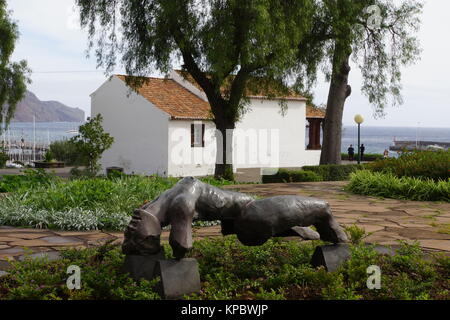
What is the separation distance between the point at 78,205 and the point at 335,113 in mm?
14463

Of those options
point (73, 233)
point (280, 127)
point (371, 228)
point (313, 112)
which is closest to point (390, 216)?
point (371, 228)

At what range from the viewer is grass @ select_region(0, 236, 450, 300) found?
11.2 ft

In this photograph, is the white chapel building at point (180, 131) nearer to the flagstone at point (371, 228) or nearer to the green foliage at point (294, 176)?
the green foliage at point (294, 176)

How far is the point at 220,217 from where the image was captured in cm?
376

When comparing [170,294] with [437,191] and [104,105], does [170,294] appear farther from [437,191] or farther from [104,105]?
[104,105]

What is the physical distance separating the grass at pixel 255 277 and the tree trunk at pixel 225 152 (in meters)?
12.1

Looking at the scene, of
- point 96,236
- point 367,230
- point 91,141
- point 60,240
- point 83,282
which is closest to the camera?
point 83,282

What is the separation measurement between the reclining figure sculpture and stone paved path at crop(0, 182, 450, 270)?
903 millimetres

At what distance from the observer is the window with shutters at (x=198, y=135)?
23.3 m

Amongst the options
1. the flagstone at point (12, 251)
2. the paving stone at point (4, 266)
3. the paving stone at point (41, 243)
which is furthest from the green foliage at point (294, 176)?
the paving stone at point (4, 266)

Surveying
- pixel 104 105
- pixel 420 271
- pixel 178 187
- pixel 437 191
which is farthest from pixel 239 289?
pixel 104 105

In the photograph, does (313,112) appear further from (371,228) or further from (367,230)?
(367,230)

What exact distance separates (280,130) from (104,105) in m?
9.54

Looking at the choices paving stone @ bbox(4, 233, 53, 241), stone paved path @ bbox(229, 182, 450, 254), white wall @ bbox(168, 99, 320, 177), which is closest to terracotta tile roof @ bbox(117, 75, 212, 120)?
white wall @ bbox(168, 99, 320, 177)
